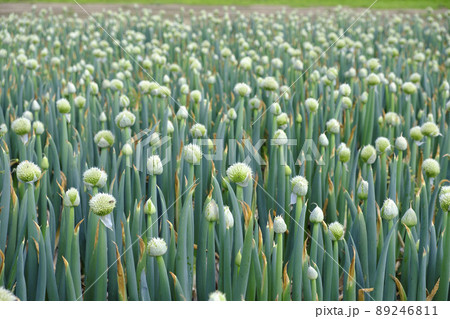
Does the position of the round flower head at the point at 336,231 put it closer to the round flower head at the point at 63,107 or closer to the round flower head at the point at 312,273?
the round flower head at the point at 312,273

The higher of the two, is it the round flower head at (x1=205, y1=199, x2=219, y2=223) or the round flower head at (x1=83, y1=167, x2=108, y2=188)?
the round flower head at (x1=83, y1=167, x2=108, y2=188)

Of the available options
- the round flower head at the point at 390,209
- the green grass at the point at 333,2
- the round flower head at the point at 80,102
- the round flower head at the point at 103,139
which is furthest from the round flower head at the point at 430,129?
the green grass at the point at 333,2

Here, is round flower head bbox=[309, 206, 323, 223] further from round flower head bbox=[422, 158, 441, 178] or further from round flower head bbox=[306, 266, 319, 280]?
round flower head bbox=[422, 158, 441, 178]

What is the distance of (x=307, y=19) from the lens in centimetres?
595

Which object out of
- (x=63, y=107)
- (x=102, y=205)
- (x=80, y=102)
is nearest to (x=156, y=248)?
(x=102, y=205)

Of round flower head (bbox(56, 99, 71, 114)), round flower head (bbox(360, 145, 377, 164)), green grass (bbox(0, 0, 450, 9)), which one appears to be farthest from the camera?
green grass (bbox(0, 0, 450, 9))

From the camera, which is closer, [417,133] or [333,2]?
[417,133]

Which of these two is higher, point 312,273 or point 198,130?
point 198,130

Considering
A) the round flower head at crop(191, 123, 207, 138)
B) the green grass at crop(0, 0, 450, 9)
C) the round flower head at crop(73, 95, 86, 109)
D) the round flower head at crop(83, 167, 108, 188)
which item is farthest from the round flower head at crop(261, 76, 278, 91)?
the green grass at crop(0, 0, 450, 9)

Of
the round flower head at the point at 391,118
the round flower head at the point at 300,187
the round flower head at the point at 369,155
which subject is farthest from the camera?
the round flower head at the point at 391,118

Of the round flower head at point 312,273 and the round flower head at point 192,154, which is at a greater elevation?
the round flower head at point 192,154

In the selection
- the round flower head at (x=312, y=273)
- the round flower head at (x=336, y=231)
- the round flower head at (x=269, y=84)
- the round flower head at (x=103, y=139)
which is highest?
the round flower head at (x=269, y=84)

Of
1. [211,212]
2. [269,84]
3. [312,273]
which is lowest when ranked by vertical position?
[312,273]

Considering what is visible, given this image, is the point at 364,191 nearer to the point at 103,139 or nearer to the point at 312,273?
the point at 312,273
